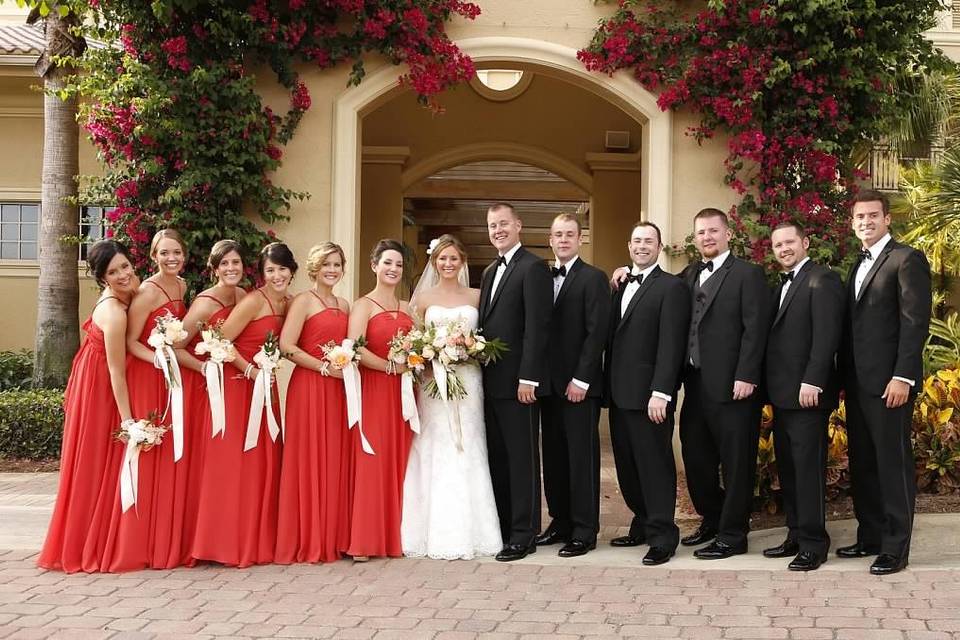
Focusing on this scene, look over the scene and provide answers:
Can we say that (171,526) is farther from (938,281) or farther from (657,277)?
(938,281)

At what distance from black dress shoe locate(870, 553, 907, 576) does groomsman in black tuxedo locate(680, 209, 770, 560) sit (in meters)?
0.81

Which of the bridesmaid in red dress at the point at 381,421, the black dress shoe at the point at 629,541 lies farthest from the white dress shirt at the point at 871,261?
the bridesmaid in red dress at the point at 381,421

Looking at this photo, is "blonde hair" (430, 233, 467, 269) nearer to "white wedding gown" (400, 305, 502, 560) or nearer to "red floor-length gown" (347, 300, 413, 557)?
"white wedding gown" (400, 305, 502, 560)

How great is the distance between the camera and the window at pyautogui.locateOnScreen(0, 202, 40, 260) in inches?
539

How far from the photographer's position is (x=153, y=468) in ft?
19.1

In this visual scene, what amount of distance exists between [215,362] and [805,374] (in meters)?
3.49

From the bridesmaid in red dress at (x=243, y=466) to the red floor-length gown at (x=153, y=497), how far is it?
0.44ft

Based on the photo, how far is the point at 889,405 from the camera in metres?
5.48

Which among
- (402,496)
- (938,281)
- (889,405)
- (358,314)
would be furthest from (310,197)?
(938,281)

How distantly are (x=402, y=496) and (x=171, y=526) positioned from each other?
1408 millimetres

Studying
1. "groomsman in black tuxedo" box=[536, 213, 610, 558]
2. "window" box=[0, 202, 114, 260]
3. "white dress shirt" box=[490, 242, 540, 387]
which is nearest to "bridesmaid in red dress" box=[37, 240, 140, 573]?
"white dress shirt" box=[490, 242, 540, 387]

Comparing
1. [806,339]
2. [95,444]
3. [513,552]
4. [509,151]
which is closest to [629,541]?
[513,552]

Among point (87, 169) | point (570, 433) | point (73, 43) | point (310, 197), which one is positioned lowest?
point (570, 433)

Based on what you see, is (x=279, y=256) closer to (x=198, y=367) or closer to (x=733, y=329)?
(x=198, y=367)
